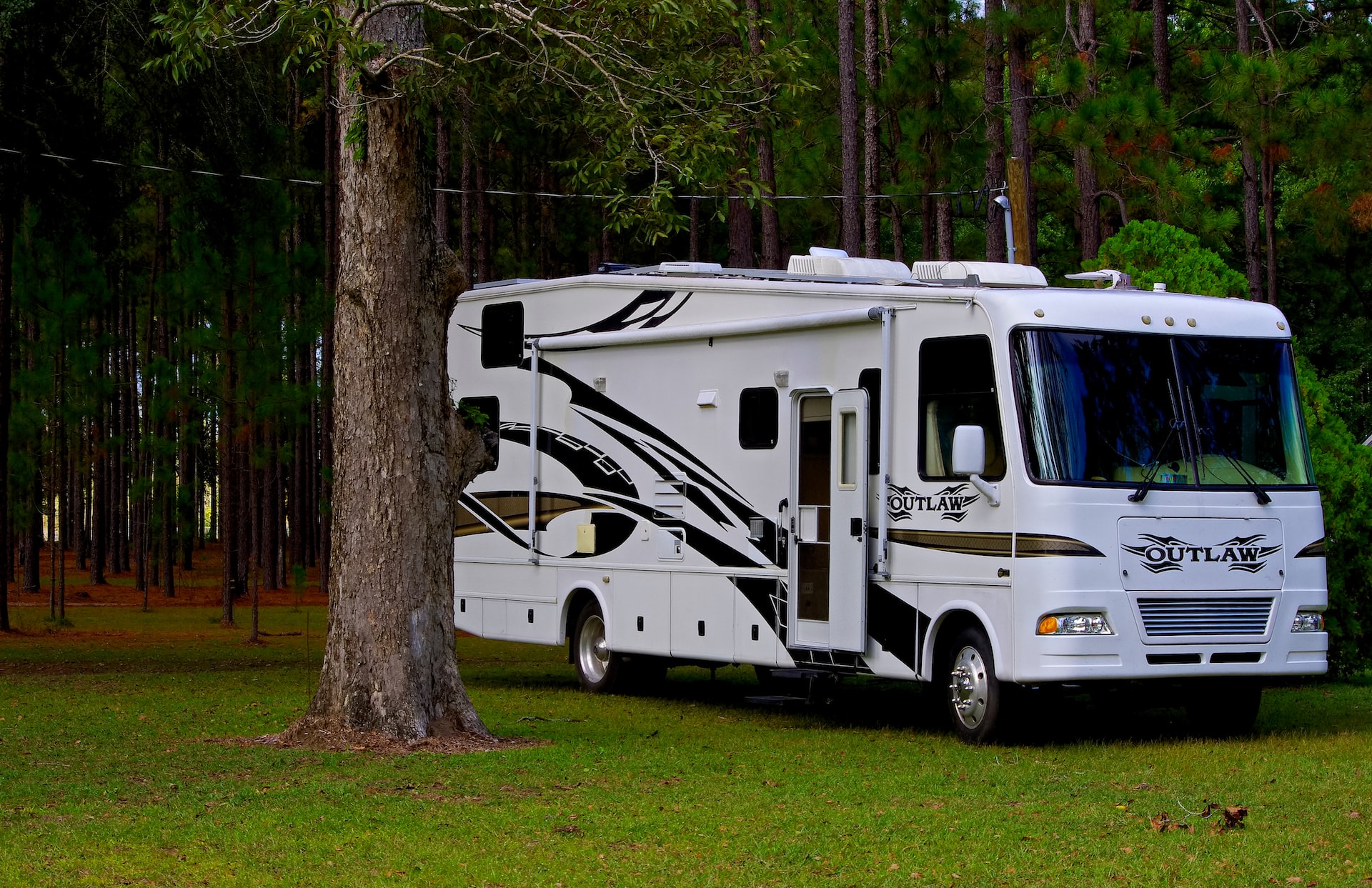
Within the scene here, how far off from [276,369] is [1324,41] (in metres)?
15.9

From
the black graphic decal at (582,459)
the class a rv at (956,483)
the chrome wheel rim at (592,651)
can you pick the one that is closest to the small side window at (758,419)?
the class a rv at (956,483)

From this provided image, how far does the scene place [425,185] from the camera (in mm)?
12266

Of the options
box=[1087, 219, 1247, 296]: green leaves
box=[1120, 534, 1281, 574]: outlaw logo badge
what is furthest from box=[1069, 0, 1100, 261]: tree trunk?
box=[1120, 534, 1281, 574]: outlaw logo badge

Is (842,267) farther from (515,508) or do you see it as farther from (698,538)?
(515,508)

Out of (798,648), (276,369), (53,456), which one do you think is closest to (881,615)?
(798,648)

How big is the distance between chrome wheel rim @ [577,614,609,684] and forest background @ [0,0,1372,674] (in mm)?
3638

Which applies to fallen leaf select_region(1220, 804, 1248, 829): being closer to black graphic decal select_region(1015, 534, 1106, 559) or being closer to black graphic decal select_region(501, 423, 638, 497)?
black graphic decal select_region(1015, 534, 1106, 559)

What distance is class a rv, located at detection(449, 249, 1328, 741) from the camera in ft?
37.8

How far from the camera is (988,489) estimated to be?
1171 cm

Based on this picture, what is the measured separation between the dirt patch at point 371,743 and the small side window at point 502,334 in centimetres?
539

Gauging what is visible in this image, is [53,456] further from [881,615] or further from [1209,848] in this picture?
[1209,848]

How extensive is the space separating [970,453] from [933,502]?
2.65ft

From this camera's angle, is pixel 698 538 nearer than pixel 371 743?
No

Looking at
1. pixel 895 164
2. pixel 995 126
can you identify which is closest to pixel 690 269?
pixel 995 126
